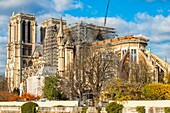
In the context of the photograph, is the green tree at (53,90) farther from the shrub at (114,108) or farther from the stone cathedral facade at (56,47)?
the shrub at (114,108)

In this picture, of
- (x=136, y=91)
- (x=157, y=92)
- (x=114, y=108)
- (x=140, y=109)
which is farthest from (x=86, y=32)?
(x=140, y=109)

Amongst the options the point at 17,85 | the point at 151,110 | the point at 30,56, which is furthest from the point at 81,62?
the point at 30,56

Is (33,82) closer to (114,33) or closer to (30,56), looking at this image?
(114,33)

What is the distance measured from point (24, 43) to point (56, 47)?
26.7 meters

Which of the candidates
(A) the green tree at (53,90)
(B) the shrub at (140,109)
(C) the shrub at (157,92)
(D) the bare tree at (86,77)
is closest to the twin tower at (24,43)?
(A) the green tree at (53,90)

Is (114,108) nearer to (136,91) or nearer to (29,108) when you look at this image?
(136,91)

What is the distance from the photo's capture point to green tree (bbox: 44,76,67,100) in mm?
59469

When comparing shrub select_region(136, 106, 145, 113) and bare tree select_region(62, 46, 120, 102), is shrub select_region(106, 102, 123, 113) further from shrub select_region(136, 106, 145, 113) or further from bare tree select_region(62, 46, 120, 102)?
bare tree select_region(62, 46, 120, 102)

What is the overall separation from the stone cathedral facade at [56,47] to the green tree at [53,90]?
13.3 metres

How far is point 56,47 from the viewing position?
93.4m

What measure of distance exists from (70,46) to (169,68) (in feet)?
73.8

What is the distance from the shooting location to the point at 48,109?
3675 centimetres

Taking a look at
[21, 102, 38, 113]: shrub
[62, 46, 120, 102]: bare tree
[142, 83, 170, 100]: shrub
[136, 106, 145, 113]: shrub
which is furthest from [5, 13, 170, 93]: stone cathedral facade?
[136, 106, 145, 113]: shrub

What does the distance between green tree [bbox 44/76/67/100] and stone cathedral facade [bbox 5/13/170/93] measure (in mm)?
13307
